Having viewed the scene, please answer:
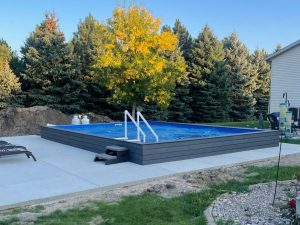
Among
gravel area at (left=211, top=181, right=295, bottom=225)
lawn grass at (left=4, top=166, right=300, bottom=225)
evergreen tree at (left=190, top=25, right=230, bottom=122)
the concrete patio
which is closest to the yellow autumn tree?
evergreen tree at (left=190, top=25, right=230, bottom=122)

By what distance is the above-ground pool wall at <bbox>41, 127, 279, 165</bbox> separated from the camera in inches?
281

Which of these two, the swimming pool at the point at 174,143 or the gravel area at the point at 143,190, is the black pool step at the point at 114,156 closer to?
the swimming pool at the point at 174,143

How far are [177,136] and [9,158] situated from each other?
552 centimetres

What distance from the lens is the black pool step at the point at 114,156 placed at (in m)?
7.09

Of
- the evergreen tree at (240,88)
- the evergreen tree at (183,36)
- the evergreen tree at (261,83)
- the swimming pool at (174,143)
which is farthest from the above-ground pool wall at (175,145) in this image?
the evergreen tree at (261,83)

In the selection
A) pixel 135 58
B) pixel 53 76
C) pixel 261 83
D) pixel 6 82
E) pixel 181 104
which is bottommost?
pixel 181 104

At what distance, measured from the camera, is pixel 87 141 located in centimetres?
884

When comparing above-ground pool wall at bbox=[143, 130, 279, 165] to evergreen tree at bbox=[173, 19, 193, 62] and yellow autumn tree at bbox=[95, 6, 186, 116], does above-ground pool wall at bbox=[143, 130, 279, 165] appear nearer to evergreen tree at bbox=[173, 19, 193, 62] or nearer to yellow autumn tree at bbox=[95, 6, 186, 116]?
yellow autumn tree at bbox=[95, 6, 186, 116]

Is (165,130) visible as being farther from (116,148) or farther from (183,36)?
(183,36)

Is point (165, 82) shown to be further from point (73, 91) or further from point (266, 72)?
point (266, 72)

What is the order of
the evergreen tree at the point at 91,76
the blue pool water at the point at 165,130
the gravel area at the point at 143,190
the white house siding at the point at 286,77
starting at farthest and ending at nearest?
the evergreen tree at the point at 91,76 → the white house siding at the point at 286,77 → the blue pool water at the point at 165,130 → the gravel area at the point at 143,190

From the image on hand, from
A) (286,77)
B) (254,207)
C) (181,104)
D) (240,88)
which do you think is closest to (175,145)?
(254,207)

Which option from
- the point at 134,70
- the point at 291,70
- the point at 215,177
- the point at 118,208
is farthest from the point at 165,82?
the point at 118,208

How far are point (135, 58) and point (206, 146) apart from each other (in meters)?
7.97
